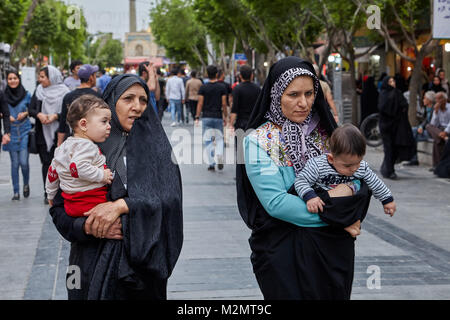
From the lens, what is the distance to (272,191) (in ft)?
11.1

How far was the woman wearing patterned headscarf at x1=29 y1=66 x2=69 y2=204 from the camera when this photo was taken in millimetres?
9859

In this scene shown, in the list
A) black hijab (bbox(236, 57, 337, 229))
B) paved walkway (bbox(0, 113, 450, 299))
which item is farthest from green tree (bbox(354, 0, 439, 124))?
black hijab (bbox(236, 57, 337, 229))

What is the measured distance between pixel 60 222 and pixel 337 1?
1631 cm

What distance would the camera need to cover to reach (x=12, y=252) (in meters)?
7.31

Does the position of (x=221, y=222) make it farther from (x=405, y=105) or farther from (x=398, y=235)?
(x=405, y=105)

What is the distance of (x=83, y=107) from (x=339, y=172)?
1194 mm

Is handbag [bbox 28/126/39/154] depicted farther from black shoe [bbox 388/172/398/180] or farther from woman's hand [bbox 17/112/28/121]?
black shoe [bbox 388/172/398/180]

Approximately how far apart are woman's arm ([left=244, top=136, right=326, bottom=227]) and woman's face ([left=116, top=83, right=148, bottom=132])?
54cm

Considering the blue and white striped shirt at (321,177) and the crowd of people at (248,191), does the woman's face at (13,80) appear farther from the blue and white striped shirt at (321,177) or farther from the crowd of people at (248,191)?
the blue and white striped shirt at (321,177)

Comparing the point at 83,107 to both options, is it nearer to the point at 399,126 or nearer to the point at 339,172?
the point at 339,172

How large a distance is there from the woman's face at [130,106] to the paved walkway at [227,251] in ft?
7.88

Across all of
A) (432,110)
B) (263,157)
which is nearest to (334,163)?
(263,157)

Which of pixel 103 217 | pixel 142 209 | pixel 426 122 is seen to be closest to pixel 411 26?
pixel 426 122

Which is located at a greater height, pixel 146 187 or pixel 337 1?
pixel 337 1
